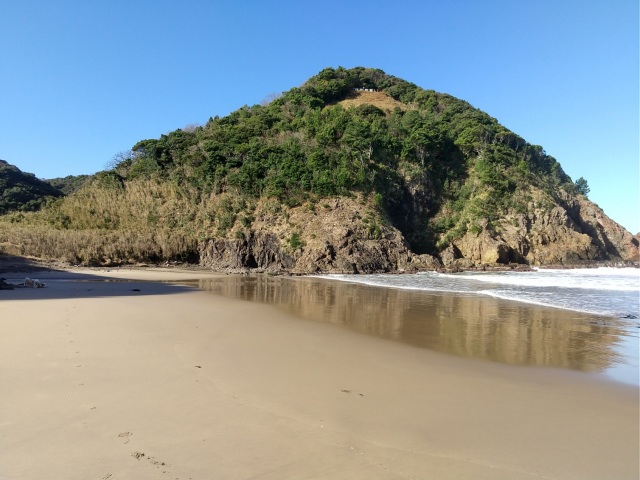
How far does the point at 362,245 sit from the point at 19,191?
48.9 m

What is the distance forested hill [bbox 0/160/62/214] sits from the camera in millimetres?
50094

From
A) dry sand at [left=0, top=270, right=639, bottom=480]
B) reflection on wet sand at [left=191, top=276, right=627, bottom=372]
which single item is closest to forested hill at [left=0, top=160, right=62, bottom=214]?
reflection on wet sand at [left=191, top=276, right=627, bottom=372]

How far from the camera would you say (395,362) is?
682 cm

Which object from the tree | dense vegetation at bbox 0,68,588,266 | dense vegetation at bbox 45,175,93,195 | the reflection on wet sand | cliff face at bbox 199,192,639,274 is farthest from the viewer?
dense vegetation at bbox 45,175,93,195

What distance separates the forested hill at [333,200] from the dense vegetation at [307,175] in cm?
15

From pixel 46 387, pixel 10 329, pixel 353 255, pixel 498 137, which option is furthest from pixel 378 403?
pixel 498 137

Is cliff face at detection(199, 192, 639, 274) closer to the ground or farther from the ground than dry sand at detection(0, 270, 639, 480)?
farther from the ground

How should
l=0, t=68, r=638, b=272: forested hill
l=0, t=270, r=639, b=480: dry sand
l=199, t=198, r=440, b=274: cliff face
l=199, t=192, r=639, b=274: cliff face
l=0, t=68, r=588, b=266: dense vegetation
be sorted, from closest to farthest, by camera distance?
l=0, t=270, r=639, b=480: dry sand, l=199, t=198, r=440, b=274: cliff face, l=199, t=192, r=639, b=274: cliff face, l=0, t=68, r=638, b=272: forested hill, l=0, t=68, r=588, b=266: dense vegetation

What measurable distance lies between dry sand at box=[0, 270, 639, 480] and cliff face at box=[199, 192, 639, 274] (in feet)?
84.1

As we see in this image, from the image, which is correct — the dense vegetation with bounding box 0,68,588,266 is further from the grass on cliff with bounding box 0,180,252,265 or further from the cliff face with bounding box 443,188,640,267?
the cliff face with bounding box 443,188,640,267

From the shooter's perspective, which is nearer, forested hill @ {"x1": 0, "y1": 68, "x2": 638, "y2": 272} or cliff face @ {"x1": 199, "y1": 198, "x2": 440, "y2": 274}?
cliff face @ {"x1": 199, "y1": 198, "x2": 440, "y2": 274}

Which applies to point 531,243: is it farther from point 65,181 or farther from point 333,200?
point 65,181

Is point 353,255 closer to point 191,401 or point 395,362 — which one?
point 395,362

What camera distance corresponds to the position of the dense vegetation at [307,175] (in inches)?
1544
